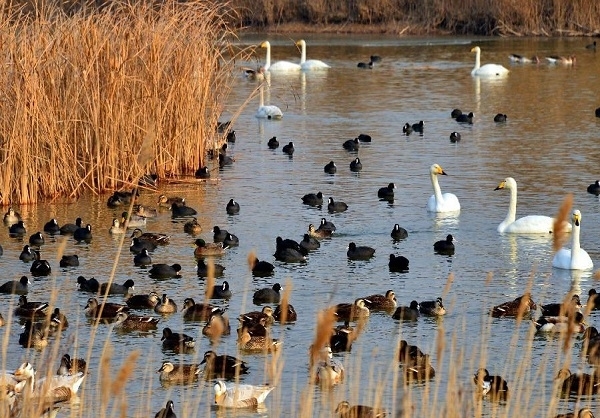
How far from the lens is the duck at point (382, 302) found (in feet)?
37.1

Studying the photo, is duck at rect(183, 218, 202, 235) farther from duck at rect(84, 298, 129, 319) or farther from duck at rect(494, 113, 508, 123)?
duck at rect(494, 113, 508, 123)

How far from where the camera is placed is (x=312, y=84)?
110ft

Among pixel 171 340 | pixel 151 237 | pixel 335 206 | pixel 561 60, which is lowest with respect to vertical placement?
pixel 171 340

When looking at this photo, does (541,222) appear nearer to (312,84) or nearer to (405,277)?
(405,277)

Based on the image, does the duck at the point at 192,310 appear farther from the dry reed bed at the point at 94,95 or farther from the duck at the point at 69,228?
the dry reed bed at the point at 94,95

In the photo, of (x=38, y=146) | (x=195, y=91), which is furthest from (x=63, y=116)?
(x=195, y=91)

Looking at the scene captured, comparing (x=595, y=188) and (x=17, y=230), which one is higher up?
(x=595, y=188)

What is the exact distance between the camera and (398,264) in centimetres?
1309

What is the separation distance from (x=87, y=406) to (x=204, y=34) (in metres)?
10.3

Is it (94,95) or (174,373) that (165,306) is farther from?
(94,95)

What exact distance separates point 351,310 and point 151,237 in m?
4.33

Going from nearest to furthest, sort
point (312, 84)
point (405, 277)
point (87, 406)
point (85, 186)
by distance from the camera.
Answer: point (87, 406), point (405, 277), point (85, 186), point (312, 84)

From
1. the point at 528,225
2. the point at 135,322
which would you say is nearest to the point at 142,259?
the point at 135,322

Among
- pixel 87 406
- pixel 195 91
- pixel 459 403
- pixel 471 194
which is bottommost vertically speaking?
pixel 87 406
